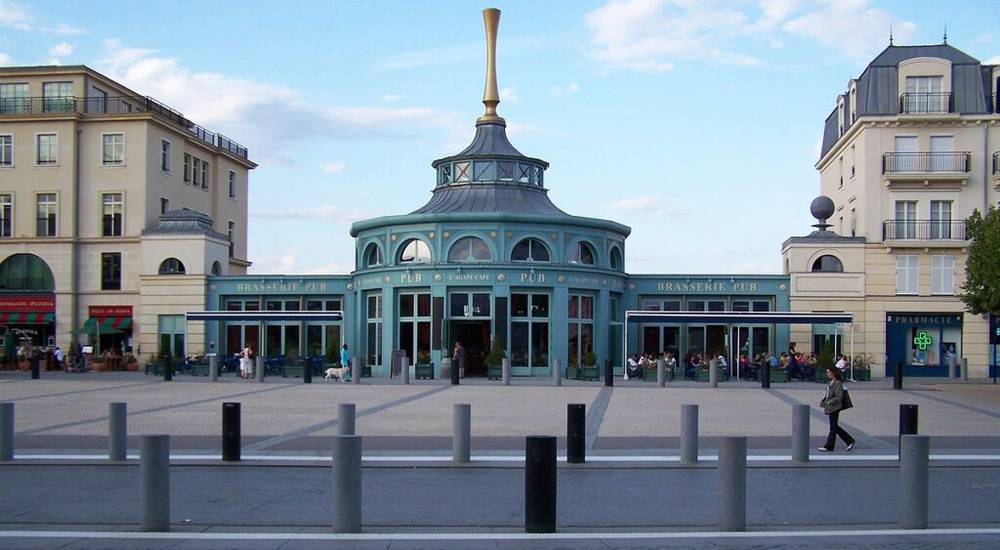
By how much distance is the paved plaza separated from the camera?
32.9ft

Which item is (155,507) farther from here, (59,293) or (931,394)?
(59,293)

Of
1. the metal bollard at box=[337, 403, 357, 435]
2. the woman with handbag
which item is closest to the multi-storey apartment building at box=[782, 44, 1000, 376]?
the woman with handbag

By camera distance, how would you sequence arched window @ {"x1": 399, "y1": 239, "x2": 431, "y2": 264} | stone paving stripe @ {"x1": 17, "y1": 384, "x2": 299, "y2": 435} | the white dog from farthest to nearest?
1. arched window @ {"x1": 399, "y1": 239, "x2": 431, "y2": 264}
2. the white dog
3. stone paving stripe @ {"x1": 17, "y1": 384, "x2": 299, "y2": 435}

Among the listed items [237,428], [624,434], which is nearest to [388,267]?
[624,434]

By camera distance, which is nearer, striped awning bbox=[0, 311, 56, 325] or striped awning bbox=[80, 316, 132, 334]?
striped awning bbox=[80, 316, 132, 334]

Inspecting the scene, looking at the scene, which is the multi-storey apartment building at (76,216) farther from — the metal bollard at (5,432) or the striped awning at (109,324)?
the metal bollard at (5,432)

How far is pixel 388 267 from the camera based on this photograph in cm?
4197

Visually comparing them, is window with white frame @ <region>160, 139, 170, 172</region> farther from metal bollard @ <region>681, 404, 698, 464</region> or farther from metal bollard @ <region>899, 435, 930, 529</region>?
metal bollard @ <region>899, 435, 930, 529</region>

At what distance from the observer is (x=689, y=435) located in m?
14.7

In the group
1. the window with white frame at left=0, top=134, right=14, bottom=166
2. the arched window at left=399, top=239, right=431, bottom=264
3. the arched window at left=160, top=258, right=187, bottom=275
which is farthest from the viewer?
the window with white frame at left=0, top=134, right=14, bottom=166

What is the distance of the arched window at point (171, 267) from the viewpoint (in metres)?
47.0

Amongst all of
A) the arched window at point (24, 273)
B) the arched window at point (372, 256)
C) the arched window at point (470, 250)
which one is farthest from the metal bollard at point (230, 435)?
the arched window at point (24, 273)

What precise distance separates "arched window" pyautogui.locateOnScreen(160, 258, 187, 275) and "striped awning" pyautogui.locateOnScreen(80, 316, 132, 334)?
108 inches

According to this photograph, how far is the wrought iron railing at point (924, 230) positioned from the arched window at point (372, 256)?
2055 cm
